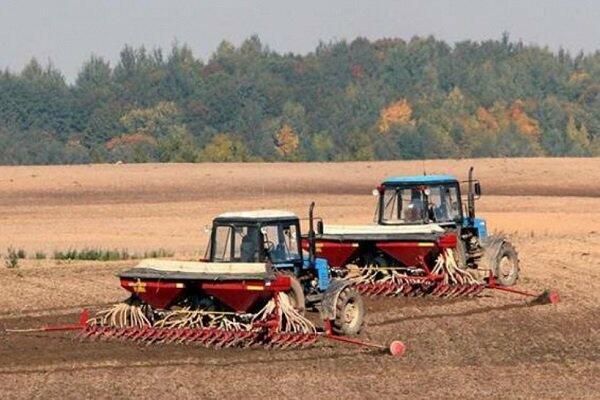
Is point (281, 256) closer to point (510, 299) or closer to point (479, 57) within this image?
point (510, 299)

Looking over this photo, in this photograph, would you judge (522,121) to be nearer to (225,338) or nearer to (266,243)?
(266,243)

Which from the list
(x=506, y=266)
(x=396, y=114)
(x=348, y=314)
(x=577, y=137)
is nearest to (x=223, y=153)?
(x=577, y=137)

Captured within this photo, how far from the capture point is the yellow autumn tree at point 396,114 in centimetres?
11600

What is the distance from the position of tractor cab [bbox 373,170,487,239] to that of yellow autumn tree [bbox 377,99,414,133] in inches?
3381

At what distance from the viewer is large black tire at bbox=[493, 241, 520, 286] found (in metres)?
26.5

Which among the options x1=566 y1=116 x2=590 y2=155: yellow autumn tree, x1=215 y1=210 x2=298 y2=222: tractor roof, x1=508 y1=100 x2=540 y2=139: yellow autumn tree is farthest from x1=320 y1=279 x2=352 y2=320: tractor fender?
x1=508 y1=100 x2=540 y2=139: yellow autumn tree

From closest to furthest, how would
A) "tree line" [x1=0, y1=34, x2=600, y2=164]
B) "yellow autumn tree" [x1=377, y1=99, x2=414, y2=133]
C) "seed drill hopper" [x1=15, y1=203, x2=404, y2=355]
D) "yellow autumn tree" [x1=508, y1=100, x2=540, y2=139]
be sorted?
"seed drill hopper" [x1=15, y1=203, x2=404, y2=355]
"tree line" [x1=0, y1=34, x2=600, y2=164]
"yellow autumn tree" [x1=377, y1=99, x2=414, y2=133]
"yellow autumn tree" [x1=508, y1=100, x2=540, y2=139]

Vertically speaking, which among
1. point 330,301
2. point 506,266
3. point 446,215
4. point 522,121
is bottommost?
point 506,266

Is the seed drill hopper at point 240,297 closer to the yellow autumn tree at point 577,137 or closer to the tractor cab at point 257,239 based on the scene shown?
the tractor cab at point 257,239

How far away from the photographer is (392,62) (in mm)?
144500

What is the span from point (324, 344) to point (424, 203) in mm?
6863

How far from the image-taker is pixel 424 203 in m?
26.3

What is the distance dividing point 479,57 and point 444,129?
46.4 m

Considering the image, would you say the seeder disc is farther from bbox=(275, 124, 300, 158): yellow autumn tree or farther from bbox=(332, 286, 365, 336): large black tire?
bbox=(275, 124, 300, 158): yellow autumn tree
